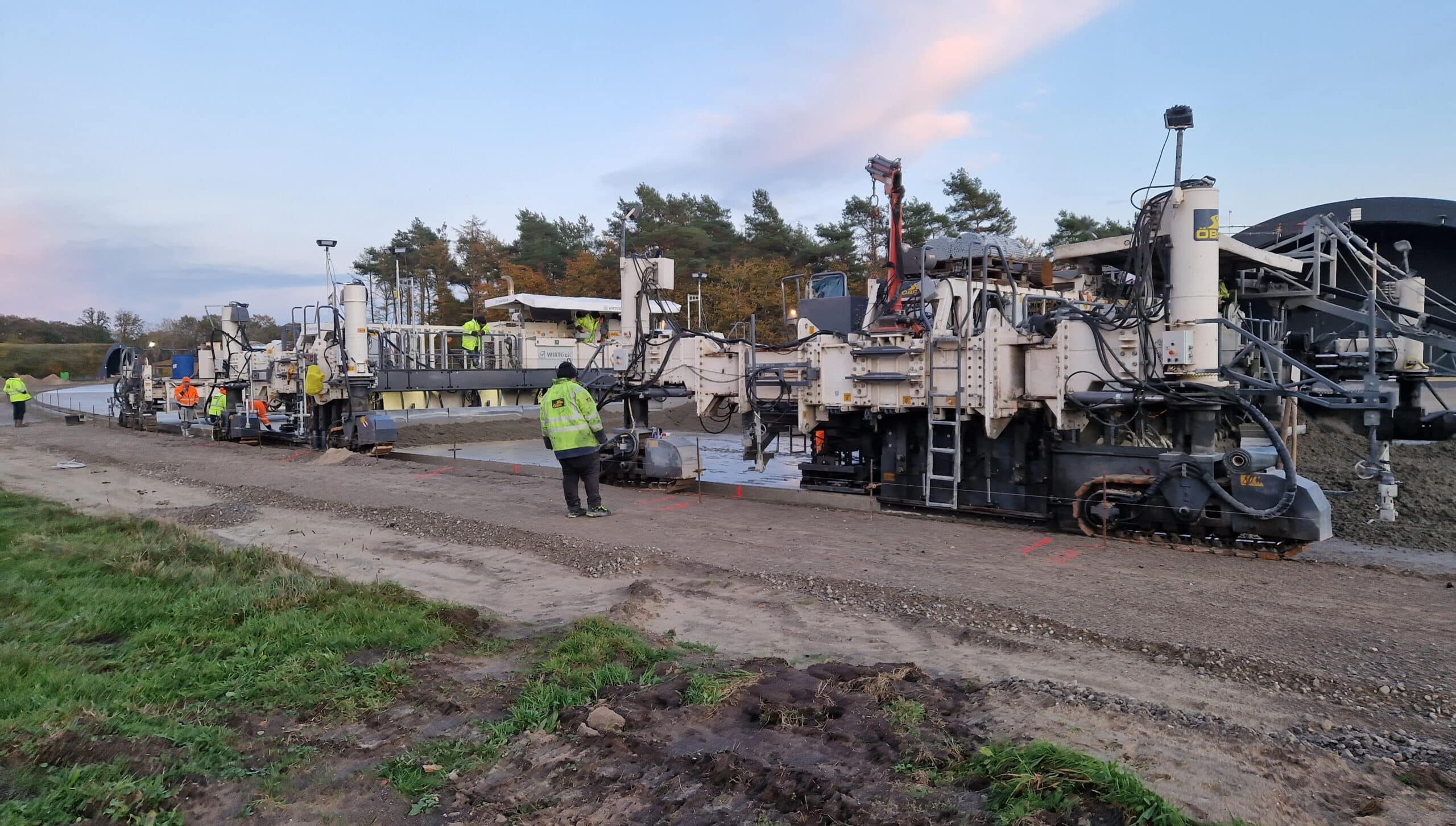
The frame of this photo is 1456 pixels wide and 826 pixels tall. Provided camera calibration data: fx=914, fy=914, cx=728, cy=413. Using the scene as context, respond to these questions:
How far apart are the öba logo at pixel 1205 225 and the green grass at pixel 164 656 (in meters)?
7.67

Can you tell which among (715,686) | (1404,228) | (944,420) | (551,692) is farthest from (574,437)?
(1404,228)

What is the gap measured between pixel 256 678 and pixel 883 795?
3349 millimetres

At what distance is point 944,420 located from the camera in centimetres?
1061

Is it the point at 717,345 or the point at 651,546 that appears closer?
the point at 651,546

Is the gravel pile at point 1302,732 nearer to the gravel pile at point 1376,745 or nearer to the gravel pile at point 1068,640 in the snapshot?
the gravel pile at point 1376,745

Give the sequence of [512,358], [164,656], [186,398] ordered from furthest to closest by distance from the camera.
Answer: [512,358] < [186,398] < [164,656]

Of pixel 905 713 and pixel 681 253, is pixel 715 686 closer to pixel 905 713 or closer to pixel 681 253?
pixel 905 713

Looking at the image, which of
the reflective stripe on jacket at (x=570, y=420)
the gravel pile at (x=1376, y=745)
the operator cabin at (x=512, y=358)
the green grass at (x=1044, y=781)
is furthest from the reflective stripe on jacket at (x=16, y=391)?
the gravel pile at (x=1376, y=745)

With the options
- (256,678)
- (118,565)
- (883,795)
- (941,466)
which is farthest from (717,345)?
(883,795)

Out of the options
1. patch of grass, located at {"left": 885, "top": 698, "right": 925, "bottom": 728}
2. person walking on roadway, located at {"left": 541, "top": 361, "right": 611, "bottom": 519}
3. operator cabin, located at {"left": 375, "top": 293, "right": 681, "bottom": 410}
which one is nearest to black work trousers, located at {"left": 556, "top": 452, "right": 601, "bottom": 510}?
person walking on roadway, located at {"left": 541, "top": 361, "right": 611, "bottom": 519}

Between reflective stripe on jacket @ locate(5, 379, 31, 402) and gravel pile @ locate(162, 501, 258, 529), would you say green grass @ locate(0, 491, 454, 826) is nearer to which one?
gravel pile @ locate(162, 501, 258, 529)

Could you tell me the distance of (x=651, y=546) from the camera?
9133 millimetres

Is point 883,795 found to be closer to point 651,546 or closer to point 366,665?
point 366,665

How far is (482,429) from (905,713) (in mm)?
21604
